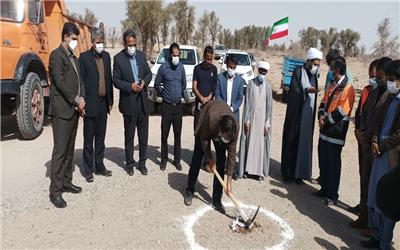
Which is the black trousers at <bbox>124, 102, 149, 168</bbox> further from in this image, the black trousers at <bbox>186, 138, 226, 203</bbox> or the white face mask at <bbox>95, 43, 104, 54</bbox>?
the black trousers at <bbox>186, 138, 226, 203</bbox>

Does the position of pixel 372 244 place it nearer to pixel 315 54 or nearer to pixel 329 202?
pixel 329 202

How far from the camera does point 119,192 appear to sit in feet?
17.2

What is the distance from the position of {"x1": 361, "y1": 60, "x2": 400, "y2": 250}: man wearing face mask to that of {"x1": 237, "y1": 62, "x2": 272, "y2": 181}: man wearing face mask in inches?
80.6

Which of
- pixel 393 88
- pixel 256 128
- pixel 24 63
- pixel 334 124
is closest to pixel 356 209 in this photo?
pixel 334 124

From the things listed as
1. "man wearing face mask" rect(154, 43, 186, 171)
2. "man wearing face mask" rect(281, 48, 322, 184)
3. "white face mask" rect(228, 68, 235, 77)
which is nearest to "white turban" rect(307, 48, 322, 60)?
"man wearing face mask" rect(281, 48, 322, 184)

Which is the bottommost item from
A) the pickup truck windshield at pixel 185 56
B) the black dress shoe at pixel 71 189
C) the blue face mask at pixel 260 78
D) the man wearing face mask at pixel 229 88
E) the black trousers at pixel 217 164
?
the black dress shoe at pixel 71 189

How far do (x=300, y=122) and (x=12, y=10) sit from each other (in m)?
5.88

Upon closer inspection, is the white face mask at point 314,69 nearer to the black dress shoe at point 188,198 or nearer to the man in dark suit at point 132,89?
the man in dark suit at point 132,89

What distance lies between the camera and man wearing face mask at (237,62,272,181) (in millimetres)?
6176

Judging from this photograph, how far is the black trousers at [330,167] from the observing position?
17.6 ft

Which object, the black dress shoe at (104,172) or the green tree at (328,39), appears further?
the green tree at (328,39)

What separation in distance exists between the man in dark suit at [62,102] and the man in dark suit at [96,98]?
59 centimetres

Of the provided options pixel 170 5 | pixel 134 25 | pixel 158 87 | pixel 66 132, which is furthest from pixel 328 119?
pixel 170 5

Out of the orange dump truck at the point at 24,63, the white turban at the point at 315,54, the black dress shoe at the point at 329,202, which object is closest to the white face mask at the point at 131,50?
the white turban at the point at 315,54
